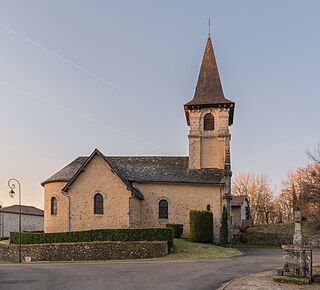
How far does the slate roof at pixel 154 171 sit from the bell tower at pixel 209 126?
3.50 ft

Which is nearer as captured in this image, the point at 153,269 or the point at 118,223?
the point at 153,269

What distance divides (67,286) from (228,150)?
23.6 metres

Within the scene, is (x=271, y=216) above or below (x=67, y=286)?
below

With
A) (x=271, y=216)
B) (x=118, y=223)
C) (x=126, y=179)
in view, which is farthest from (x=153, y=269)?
(x=271, y=216)

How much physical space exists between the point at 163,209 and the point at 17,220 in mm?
36295

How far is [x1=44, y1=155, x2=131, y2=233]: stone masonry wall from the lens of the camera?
1195 inches

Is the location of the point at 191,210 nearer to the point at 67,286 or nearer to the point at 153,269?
the point at 153,269

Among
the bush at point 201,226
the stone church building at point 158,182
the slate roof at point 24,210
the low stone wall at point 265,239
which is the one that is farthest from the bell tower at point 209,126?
the slate roof at point 24,210

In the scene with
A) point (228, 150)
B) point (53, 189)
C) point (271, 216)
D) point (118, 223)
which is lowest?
point (271, 216)

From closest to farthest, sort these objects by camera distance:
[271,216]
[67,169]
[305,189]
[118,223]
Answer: [305,189] → [118,223] → [67,169] → [271,216]

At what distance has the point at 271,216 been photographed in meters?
66.8

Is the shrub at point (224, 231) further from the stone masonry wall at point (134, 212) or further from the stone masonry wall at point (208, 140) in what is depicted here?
Answer: the stone masonry wall at point (134, 212)

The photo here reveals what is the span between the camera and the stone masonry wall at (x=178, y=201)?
107 ft

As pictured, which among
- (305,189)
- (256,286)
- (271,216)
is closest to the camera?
(256,286)
